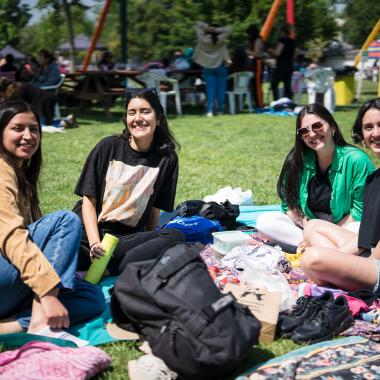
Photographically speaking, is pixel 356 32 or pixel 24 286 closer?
pixel 24 286

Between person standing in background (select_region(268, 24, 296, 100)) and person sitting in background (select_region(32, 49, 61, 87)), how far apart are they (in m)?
4.90

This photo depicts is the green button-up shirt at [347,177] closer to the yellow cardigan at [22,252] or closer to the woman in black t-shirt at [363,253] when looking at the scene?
the woman in black t-shirt at [363,253]

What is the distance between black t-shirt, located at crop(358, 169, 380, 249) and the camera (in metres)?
3.22

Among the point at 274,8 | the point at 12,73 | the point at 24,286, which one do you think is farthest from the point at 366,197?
the point at 274,8

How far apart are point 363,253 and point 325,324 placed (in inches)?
30.8

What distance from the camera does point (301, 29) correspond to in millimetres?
38406

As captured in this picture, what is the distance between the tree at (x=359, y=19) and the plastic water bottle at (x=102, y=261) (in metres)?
45.3

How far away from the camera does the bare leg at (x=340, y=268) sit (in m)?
3.18

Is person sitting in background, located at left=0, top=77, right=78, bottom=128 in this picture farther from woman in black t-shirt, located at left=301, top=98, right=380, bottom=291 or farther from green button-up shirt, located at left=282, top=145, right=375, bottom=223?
woman in black t-shirt, located at left=301, top=98, right=380, bottom=291

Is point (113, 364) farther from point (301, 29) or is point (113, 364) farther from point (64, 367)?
point (301, 29)

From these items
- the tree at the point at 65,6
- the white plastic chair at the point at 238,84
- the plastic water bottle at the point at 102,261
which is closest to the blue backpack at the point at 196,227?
the plastic water bottle at the point at 102,261

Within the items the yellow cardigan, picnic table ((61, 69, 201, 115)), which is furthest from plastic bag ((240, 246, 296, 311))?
picnic table ((61, 69, 201, 115))

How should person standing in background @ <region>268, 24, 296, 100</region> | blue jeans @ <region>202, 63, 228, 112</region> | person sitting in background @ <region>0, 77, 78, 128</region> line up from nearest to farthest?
1. person sitting in background @ <region>0, 77, 78, 128</region>
2. blue jeans @ <region>202, 63, 228, 112</region>
3. person standing in background @ <region>268, 24, 296, 100</region>

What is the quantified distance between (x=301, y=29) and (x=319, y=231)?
121ft
